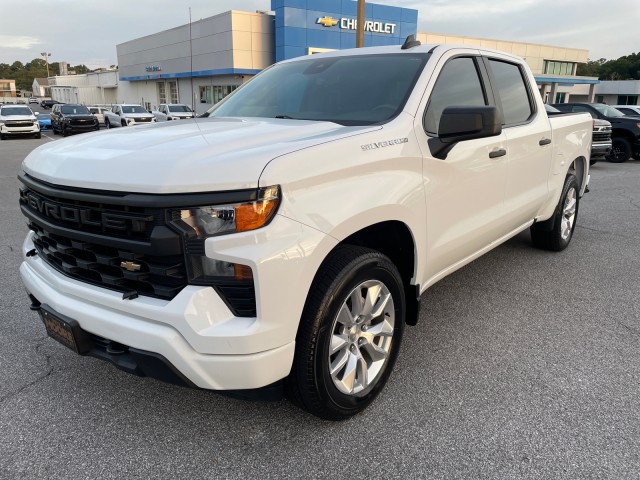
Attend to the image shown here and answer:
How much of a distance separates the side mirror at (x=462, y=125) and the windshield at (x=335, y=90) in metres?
0.28

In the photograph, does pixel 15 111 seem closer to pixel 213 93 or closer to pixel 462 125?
pixel 213 93

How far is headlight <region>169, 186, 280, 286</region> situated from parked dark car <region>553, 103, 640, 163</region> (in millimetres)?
14934

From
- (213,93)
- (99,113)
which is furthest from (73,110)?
(213,93)

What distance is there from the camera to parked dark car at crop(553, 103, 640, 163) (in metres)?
14.9

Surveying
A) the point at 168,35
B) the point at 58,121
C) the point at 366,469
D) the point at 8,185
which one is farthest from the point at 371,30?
the point at 366,469

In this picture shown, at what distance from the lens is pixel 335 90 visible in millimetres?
3385

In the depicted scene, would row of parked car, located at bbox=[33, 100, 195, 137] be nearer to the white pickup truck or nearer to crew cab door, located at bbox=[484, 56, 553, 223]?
crew cab door, located at bbox=[484, 56, 553, 223]

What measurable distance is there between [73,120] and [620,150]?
81.3ft

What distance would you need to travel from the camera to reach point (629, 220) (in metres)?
7.29

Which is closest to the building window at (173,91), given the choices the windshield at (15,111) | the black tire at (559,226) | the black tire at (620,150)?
the windshield at (15,111)

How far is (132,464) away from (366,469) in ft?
3.50

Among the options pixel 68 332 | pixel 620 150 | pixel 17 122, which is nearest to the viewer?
pixel 68 332

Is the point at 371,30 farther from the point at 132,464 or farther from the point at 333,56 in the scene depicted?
the point at 132,464

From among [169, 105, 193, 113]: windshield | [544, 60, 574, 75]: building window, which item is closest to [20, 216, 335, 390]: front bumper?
[169, 105, 193, 113]: windshield
